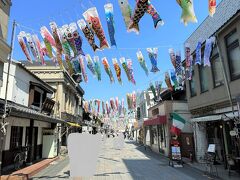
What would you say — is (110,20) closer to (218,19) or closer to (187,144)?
(218,19)

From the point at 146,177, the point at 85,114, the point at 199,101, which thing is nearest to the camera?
the point at 146,177

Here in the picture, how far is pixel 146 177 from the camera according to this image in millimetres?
12062

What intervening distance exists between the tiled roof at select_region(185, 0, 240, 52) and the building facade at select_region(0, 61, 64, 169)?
11909 mm

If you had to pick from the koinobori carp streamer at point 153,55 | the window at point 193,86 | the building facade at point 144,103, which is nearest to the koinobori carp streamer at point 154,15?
the koinobori carp streamer at point 153,55

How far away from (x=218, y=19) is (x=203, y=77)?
380 centimetres

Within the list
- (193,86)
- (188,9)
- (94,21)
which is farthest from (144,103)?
(188,9)

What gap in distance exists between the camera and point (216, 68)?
14148 mm

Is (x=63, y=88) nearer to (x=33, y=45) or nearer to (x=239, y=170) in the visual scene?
(x=33, y=45)

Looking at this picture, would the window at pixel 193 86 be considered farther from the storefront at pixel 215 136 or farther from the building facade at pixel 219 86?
the storefront at pixel 215 136

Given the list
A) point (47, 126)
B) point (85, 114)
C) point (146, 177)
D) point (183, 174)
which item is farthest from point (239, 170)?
point (85, 114)

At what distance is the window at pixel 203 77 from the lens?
15406 millimetres

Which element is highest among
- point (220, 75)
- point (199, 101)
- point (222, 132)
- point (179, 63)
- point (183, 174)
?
point (179, 63)

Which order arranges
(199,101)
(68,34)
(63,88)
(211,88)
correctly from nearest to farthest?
(68,34)
(211,88)
(199,101)
(63,88)

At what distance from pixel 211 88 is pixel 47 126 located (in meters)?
14.6
